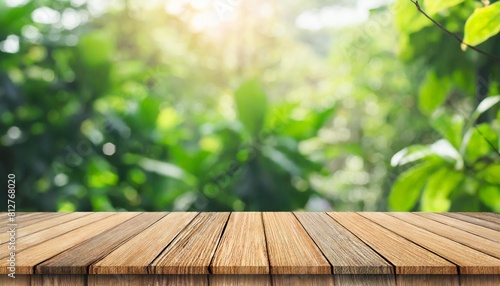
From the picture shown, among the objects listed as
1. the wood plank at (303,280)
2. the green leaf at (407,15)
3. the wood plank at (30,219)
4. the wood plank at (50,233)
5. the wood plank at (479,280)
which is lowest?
the wood plank at (479,280)

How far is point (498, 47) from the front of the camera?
1.52 metres

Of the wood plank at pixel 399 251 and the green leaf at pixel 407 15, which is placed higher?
the green leaf at pixel 407 15

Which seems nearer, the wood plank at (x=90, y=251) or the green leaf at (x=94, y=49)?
the wood plank at (x=90, y=251)

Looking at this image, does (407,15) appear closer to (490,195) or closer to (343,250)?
(490,195)

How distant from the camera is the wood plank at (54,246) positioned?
0.71 m

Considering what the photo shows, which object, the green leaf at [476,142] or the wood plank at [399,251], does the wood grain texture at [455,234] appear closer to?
the wood plank at [399,251]

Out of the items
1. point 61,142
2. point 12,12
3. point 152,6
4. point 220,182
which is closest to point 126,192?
point 61,142

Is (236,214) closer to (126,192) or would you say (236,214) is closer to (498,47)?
(498,47)

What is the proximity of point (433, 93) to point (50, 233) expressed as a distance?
3.87ft

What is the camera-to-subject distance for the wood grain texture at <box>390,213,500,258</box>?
2.69ft

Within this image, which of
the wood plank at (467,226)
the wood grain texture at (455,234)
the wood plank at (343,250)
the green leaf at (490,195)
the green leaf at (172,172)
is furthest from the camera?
the green leaf at (172,172)

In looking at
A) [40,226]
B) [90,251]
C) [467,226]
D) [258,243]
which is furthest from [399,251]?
[40,226]

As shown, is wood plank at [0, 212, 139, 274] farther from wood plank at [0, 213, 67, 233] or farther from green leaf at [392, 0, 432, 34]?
green leaf at [392, 0, 432, 34]

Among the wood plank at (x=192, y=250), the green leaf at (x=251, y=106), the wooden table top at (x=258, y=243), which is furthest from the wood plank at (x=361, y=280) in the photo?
the green leaf at (x=251, y=106)
